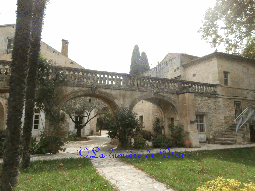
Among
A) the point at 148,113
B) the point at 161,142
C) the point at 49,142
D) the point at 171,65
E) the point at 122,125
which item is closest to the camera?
the point at 49,142

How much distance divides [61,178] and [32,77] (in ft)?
12.5

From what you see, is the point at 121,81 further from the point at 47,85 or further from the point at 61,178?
the point at 61,178

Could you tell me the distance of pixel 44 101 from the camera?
9234 millimetres

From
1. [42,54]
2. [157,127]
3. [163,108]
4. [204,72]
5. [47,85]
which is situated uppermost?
[42,54]

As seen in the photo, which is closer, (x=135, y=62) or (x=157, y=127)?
(x=157, y=127)

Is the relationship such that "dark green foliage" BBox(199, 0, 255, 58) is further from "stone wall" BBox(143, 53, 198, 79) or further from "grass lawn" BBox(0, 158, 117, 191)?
"grass lawn" BBox(0, 158, 117, 191)

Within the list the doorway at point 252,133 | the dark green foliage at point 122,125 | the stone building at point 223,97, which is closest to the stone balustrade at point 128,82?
the stone building at point 223,97

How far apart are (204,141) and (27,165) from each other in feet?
43.3

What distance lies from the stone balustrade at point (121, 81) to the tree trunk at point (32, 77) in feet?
11.1

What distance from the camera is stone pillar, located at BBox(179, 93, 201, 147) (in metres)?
12.2

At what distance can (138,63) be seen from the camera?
38.3m

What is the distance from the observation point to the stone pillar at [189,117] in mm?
12172

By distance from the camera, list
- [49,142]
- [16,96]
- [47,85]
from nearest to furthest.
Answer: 1. [16,96]
2. [49,142]
3. [47,85]

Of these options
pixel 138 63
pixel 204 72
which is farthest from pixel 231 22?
pixel 138 63
